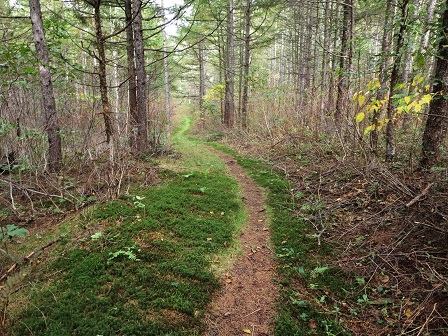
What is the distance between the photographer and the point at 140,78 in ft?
24.9

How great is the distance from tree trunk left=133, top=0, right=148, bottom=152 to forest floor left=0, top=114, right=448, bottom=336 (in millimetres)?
3397

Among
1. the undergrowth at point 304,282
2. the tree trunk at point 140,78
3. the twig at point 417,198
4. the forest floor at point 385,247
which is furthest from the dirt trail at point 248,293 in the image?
the tree trunk at point 140,78

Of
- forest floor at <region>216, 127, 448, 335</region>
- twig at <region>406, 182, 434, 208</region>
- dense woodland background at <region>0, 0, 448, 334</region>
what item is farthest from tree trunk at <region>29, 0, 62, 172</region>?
twig at <region>406, 182, 434, 208</region>

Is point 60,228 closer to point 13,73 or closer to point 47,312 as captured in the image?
point 47,312

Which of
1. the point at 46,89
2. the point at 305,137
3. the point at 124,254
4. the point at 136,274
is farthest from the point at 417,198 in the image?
the point at 46,89

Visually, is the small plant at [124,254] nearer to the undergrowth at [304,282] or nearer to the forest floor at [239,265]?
the forest floor at [239,265]

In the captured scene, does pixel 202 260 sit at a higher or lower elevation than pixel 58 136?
lower

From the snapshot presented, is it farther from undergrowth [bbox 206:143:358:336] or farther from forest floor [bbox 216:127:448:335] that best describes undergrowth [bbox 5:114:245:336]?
forest floor [bbox 216:127:448:335]

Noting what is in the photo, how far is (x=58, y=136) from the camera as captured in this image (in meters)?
5.90

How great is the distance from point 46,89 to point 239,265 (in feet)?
19.2

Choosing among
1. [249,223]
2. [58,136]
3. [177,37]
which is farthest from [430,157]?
[177,37]

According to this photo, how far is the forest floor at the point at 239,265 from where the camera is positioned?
245 centimetres

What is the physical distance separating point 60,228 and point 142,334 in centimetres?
255

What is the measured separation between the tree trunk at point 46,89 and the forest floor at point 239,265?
1.48m
